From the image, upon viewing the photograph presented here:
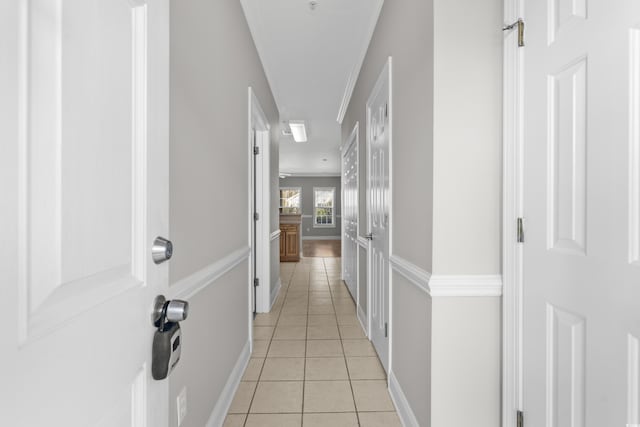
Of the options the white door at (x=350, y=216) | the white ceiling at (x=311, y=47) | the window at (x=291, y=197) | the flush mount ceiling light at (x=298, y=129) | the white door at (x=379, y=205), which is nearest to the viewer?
the white door at (x=379, y=205)

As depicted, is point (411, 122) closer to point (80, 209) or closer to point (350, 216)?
point (80, 209)

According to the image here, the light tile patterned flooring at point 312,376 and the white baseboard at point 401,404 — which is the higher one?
the white baseboard at point 401,404

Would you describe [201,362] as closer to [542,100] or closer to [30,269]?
[30,269]

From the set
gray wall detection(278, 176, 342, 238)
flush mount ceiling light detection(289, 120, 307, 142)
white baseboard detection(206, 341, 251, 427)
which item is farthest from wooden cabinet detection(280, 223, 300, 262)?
gray wall detection(278, 176, 342, 238)

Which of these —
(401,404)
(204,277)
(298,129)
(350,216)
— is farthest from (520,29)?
(298,129)

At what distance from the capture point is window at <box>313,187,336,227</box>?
13633 mm

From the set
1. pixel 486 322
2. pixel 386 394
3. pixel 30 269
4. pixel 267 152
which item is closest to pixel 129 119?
pixel 30 269

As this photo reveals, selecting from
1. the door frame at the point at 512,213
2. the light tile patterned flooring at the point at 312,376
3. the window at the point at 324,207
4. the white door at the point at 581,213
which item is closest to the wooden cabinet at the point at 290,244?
the light tile patterned flooring at the point at 312,376

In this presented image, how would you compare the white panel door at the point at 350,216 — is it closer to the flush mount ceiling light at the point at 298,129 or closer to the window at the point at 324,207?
the flush mount ceiling light at the point at 298,129

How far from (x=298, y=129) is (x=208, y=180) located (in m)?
4.53

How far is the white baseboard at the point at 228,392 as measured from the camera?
67.3 inches

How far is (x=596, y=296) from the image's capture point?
0.96 meters

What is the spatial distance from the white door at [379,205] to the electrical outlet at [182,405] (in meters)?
1.36

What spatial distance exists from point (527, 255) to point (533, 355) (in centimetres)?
36
